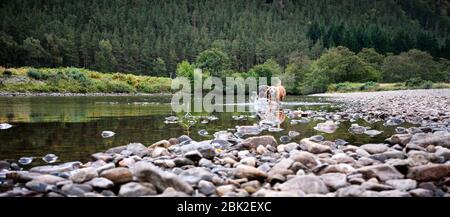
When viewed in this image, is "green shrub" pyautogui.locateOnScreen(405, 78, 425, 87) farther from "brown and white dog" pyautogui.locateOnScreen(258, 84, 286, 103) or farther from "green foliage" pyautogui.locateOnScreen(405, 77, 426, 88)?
"brown and white dog" pyautogui.locateOnScreen(258, 84, 286, 103)

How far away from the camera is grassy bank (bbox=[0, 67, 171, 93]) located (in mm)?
47094

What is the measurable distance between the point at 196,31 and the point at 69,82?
74.9 metres

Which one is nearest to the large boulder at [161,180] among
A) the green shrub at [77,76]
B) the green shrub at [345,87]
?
the green shrub at [77,76]

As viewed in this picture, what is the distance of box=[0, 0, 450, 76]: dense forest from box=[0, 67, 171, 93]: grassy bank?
12.1 metres

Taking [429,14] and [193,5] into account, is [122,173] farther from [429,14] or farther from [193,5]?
[193,5]

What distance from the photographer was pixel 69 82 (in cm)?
5359

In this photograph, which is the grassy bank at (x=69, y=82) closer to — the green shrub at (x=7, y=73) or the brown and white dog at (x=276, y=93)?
the green shrub at (x=7, y=73)

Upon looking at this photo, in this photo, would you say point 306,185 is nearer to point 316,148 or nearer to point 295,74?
point 316,148

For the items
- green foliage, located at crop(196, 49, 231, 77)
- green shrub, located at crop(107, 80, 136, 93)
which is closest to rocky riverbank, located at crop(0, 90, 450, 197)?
green shrub, located at crop(107, 80, 136, 93)

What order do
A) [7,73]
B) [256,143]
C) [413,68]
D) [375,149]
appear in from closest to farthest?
1. [375,149]
2. [256,143]
3. [7,73]
4. [413,68]

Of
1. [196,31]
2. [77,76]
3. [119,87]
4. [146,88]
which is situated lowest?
[146,88]

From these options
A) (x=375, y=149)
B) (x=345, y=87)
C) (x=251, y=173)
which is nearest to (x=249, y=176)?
(x=251, y=173)

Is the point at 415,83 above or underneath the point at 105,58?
underneath

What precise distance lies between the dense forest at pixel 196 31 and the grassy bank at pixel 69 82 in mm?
12146
